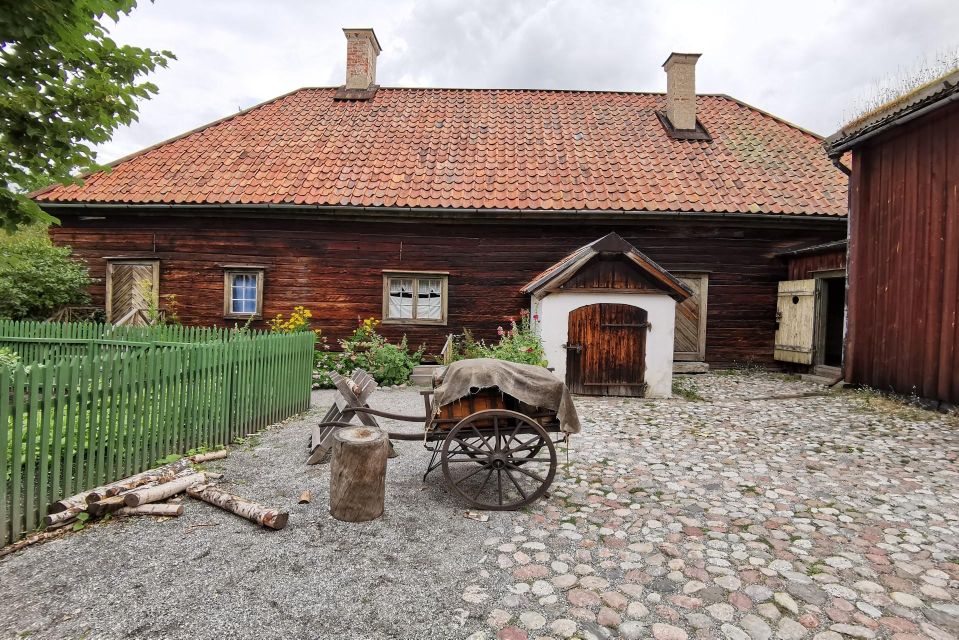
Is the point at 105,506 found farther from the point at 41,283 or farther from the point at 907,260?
the point at 907,260

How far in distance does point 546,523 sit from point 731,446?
325 centimetres

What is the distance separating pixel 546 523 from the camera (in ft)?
12.6

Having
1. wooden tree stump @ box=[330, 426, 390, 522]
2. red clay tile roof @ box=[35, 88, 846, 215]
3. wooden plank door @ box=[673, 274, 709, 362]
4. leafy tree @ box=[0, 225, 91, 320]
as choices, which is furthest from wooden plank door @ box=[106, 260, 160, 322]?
wooden plank door @ box=[673, 274, 709, 362]

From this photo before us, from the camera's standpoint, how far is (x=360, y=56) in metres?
15.0

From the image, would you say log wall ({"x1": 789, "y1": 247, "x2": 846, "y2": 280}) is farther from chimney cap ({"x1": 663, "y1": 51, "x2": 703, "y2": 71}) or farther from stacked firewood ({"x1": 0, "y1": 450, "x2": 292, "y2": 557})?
stacked firewood ({"x1": 0, "y1": 450, "x2": 292, "y2": 557})

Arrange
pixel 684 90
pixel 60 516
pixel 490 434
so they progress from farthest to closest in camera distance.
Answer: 1. pixel 684 90
2. pixel 490 434
3. pixel 60 516

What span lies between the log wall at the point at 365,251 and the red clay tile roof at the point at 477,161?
1.96ft

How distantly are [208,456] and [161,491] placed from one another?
3.73 ft

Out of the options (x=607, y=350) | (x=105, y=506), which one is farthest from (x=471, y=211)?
(x=105, y=506)

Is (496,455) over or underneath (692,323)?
underneath

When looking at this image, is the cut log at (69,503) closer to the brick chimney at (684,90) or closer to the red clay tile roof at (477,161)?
the red clay tile roof at (477,161)

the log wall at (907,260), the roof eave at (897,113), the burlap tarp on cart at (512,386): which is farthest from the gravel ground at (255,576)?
the roof eave at (897,113)

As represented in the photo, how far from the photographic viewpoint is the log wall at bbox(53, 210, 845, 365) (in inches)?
456

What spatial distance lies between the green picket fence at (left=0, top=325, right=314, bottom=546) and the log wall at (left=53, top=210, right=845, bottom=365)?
4849mm
